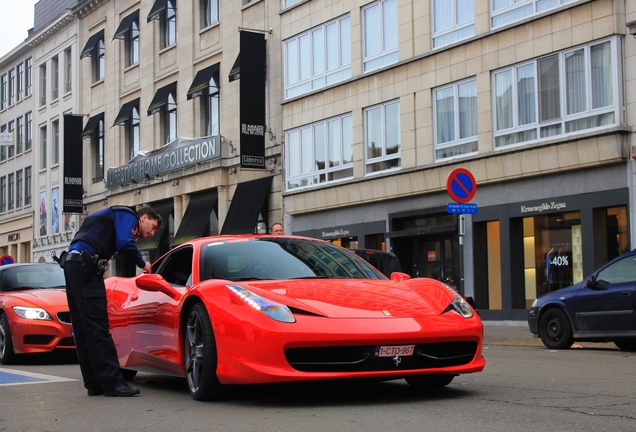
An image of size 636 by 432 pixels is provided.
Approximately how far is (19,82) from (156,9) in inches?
962

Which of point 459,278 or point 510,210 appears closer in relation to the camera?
point 510,210

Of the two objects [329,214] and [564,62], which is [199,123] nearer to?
[329,214]

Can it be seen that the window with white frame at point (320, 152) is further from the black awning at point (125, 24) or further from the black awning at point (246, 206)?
the black awning at point (125, 24)

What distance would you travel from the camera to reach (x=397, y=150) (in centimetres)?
2872

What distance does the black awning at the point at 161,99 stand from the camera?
138ft

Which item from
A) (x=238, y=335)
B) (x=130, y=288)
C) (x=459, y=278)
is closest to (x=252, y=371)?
(x=238, y=335)

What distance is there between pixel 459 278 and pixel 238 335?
20.2 meters

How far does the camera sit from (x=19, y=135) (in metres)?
63.4

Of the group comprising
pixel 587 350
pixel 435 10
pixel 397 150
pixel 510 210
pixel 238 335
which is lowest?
pixel 587 350

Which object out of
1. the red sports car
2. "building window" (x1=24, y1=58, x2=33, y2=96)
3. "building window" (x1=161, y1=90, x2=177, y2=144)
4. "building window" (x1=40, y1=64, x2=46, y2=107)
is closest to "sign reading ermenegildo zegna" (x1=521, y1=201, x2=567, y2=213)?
the red sports car

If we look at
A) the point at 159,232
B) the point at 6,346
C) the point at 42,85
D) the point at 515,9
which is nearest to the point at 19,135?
the point at 42,85

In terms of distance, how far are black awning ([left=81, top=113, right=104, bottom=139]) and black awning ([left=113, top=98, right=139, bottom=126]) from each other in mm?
3177

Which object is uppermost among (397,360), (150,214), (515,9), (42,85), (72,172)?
(42,85)

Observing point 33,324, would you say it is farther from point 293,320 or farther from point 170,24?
point 170,24
